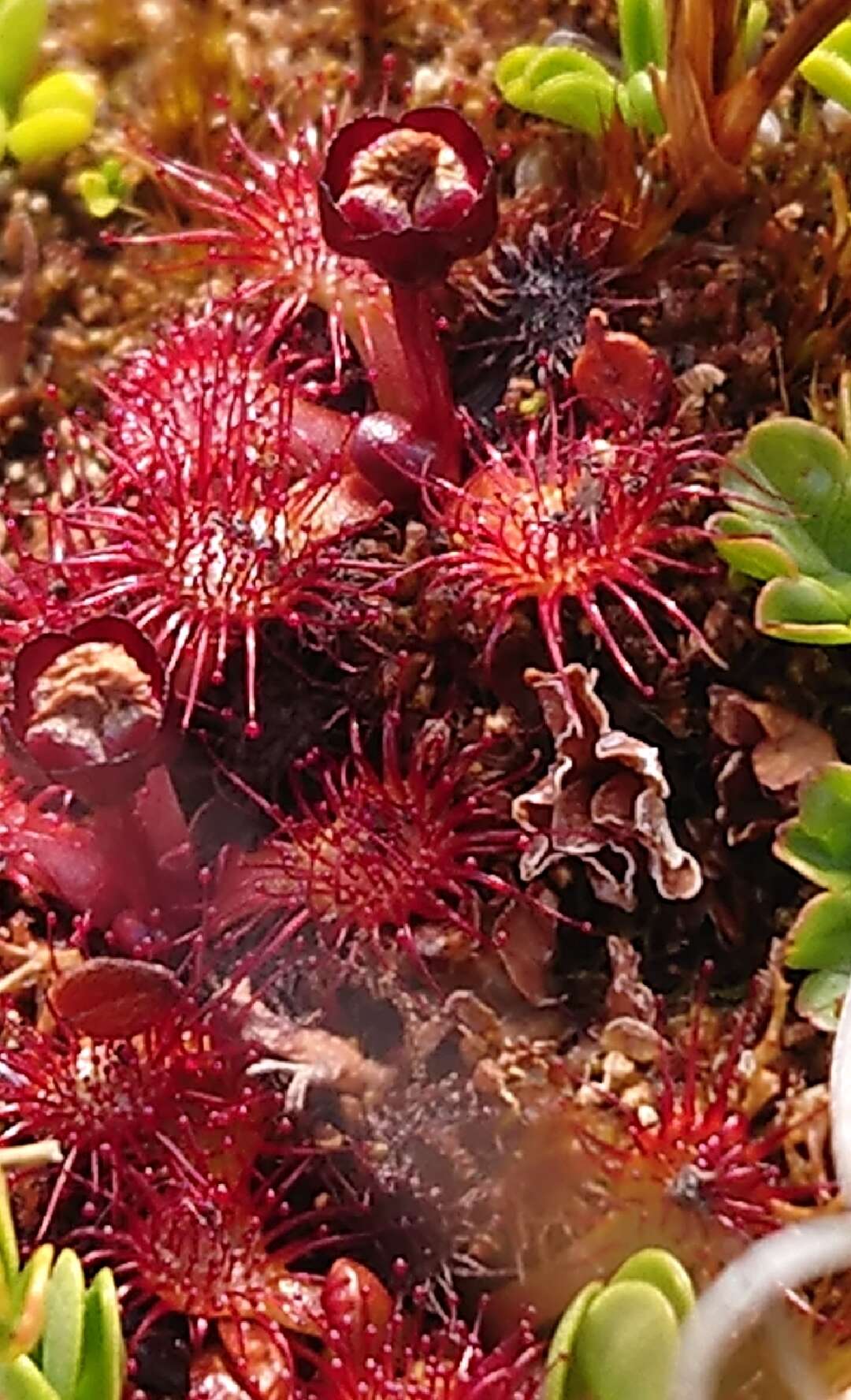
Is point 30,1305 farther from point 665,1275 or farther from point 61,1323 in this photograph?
point 665,1275

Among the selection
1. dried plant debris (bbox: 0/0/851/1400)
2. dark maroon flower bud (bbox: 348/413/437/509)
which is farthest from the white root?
dark maroon flower bud (bbox: 348/413/437/509)

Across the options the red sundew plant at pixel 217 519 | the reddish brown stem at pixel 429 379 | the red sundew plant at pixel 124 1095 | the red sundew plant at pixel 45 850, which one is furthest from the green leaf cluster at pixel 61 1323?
the reddish brown stem at pixel 429 379

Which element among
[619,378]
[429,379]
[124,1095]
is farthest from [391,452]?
[124,1095]

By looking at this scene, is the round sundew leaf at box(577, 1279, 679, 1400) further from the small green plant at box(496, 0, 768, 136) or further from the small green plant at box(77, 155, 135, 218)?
the small green plant at box(77, 155, 135, 218)

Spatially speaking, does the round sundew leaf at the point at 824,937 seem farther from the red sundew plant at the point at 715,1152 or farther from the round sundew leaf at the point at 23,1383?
the round sundew leaf at the point at 23,1383

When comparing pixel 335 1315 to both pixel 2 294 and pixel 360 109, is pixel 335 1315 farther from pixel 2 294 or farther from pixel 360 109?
pixel 360 109

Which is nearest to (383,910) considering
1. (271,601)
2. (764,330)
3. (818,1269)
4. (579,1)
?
(271,601)
